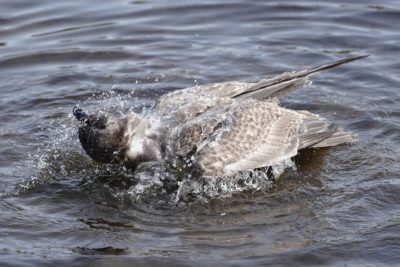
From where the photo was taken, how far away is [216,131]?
27.6 feet

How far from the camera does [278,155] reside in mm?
8602

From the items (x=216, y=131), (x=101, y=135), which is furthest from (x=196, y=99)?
(x=101, y=135)

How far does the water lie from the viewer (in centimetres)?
722

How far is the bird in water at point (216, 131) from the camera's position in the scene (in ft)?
27.0

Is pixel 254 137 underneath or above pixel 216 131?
underneath

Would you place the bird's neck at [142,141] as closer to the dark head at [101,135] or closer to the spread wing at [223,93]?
the dark head at [101,135]

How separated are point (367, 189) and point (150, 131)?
2159 millimetres

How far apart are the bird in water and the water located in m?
0.23

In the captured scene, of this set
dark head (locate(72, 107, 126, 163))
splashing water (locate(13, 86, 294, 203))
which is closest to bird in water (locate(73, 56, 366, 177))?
dark head (locate(72, 107, 126, 163))

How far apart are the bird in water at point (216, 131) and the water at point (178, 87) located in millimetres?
229

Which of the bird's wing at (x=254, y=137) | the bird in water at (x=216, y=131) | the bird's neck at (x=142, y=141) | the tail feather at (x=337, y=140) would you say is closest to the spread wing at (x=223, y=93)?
the bird in water at (x=216, y=131)

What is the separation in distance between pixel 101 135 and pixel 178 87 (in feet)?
9.51

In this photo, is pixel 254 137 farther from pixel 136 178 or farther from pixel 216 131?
pixel 136 178

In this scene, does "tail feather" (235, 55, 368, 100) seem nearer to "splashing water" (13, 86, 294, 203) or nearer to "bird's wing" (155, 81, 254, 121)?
"bird's wing" (155, 81, 254, 121)
